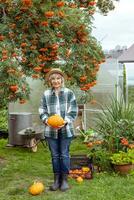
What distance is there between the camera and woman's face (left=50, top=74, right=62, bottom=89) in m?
5.86

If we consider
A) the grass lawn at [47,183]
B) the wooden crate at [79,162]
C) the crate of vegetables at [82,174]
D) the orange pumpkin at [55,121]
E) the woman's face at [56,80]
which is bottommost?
the grass lawn at [47,183]

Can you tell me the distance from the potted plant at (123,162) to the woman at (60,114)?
44.2 inches

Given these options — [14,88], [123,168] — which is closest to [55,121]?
[14,88]

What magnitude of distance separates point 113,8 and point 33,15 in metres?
6.37

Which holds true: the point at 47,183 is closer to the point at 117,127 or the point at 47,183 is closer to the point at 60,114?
the point at 60,114

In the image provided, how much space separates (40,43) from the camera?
23.0 feet

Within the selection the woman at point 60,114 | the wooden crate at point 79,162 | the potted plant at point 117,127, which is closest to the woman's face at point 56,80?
the woman at point 60,114

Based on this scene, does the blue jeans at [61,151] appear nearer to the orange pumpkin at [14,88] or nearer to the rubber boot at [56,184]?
the rubber boot at [56,184]

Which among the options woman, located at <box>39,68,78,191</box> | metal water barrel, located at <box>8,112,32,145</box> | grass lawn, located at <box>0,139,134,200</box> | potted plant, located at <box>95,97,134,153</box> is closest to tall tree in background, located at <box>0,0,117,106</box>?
woman, located at <box>39,68,78,191</box>

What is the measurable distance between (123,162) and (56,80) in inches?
71.4

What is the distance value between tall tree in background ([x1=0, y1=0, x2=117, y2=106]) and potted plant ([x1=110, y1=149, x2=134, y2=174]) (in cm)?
151

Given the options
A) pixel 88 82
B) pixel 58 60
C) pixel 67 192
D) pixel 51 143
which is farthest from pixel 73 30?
pixel 67 192

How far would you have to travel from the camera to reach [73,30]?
7.25 m

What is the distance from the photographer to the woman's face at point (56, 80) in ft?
19.2
